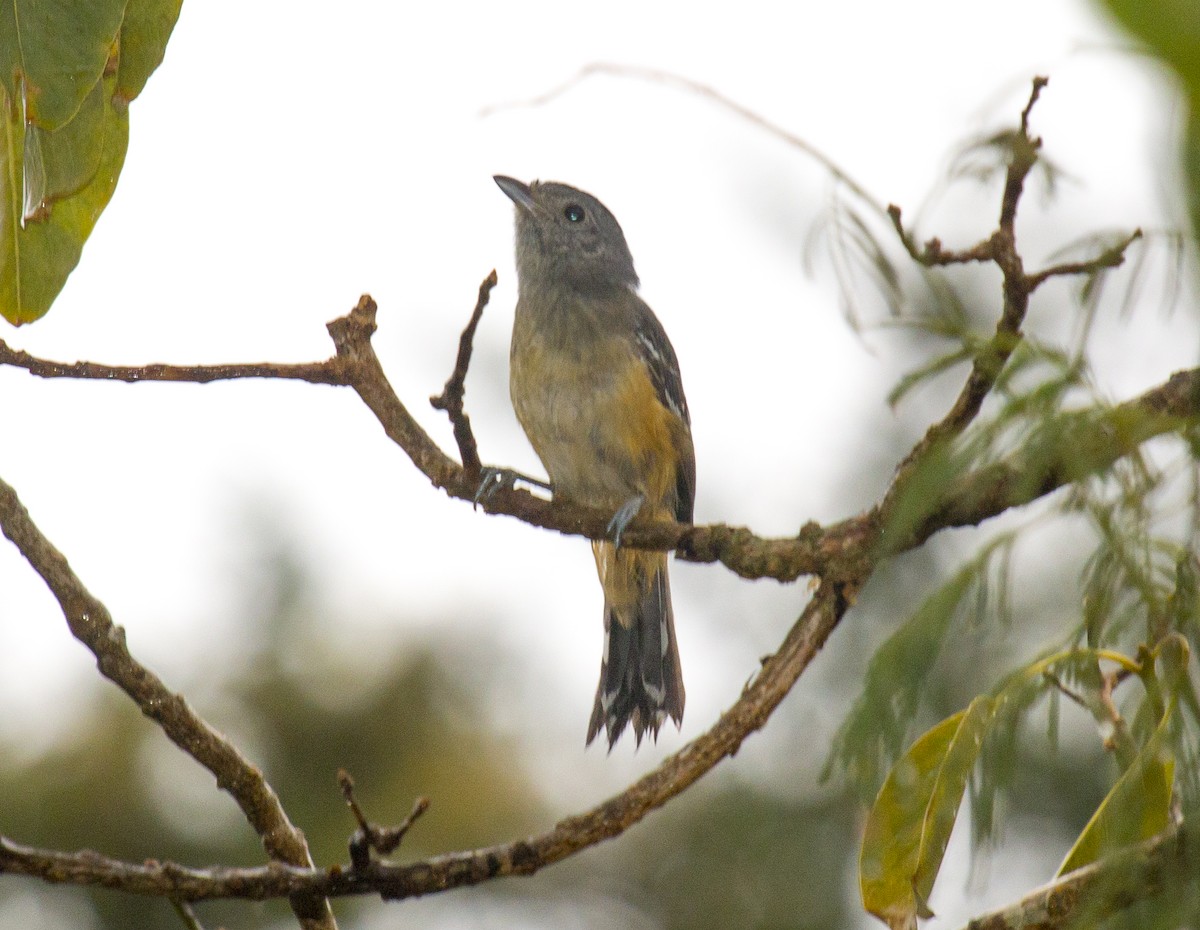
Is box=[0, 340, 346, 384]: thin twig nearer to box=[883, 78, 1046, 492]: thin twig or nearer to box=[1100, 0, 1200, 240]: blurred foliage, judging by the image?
box=[883, 78, 1046, 492]: thin twig

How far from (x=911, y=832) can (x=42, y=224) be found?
8.71 ft

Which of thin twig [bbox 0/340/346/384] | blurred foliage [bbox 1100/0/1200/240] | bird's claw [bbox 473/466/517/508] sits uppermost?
thin twig [bbox 0/340/346/384]

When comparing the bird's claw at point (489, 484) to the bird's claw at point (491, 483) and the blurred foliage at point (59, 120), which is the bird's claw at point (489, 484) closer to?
the bird's claw at point (491, 483)

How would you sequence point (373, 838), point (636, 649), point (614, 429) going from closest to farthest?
point (373, 838)
point (614, 429)
point (636, 649)

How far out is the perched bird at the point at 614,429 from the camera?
5.73m

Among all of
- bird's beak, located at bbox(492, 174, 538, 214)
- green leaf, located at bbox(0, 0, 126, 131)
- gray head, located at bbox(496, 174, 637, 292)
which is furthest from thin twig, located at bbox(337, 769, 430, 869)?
bird's beak, located at bbox(492, 174, 538, 214)

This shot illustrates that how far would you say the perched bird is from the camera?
5727 millimetres

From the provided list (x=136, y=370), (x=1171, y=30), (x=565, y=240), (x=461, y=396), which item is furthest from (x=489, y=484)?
(x=565, y=240)

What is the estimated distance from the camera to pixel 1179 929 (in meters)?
1.97

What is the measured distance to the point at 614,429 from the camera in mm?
5707

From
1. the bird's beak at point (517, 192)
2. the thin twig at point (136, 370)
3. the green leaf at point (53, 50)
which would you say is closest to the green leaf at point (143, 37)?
the green leaf at point (53, 50)

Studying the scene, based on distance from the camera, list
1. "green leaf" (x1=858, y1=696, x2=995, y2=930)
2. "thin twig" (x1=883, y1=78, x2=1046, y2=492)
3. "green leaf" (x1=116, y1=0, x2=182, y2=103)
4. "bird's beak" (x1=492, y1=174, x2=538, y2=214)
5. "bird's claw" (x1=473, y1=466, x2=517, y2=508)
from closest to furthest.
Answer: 1. "thin twig" (x1=883, y1=78, x2=1046, y2=492)
2. "green leaf" (x1=858, y1=696, x2=995, y2=930)
3. "green leaf" (x1=116, y1=0, x2=182, y2=103)
4. "bird's claw" (x1=473, y1=466, x2=517, y2=508)
5. "bird's beak" (x1=492, y1=174, x2=538, y2=214)

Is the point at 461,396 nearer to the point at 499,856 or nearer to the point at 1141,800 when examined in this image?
the point at 499,856

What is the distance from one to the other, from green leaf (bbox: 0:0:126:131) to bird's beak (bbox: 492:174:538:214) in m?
4.06
